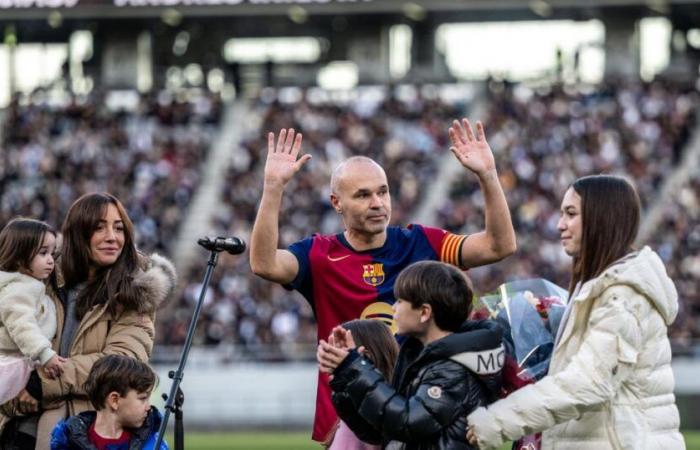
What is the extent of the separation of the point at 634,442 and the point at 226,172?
29.9 metres

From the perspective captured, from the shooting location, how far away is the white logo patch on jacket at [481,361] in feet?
21.2

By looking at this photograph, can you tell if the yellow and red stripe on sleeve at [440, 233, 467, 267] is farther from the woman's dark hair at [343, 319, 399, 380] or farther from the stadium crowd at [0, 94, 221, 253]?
the stadium crowd at [0, 94, 221, 253]

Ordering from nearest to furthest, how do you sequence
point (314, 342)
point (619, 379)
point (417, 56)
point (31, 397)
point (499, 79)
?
point (619, 379) < point (31, 397) < point (314, 342) < point (499, 79) < point (417, 56)

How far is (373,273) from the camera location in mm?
8016

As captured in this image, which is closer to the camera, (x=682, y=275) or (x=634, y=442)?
(x=634, y=442)

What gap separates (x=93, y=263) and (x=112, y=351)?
49 centimetres

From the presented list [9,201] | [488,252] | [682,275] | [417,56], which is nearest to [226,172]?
[9,201]

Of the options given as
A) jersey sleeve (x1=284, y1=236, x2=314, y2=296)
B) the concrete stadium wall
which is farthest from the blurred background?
jersey sleeve (x1=284, y1=236, x2=314, y2=296)

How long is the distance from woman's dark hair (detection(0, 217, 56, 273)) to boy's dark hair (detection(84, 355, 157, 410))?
0.67m

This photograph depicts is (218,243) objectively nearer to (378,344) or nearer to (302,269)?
(302,269)

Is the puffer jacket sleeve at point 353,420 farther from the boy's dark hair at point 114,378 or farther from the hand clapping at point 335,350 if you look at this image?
the boy's dark hair at point 114,378

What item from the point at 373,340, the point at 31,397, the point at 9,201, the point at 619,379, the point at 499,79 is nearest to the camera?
the point at 619,379

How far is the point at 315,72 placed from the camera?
40.8 meters

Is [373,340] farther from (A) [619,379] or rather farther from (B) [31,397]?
(B) [31,397]
